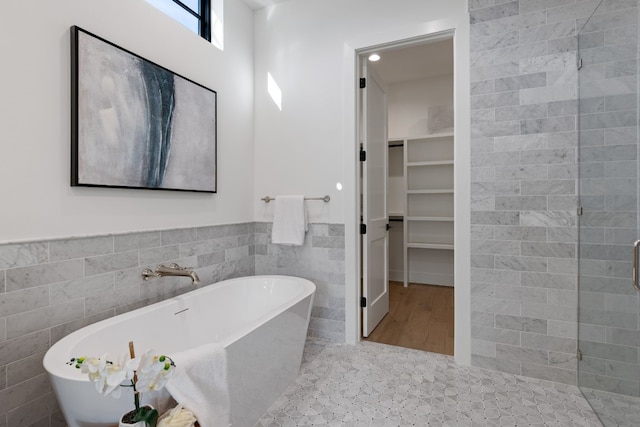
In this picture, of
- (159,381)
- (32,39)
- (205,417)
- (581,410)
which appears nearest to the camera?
(159,381)

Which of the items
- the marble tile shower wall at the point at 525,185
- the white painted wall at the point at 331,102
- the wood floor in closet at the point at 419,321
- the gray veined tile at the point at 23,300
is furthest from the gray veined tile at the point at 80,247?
the marble tile shower wall at the point at 525,185

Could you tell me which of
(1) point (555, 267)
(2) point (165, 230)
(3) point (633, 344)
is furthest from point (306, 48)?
(3) point (633, 344)

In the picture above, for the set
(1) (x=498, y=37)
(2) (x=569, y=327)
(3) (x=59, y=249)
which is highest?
(1) (x=498, y=37)

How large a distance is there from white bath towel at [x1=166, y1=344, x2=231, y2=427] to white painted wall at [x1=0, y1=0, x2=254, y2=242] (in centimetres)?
98

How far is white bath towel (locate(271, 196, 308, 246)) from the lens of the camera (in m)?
2.74

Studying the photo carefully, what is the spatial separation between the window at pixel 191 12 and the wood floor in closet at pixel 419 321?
2885 millimetres

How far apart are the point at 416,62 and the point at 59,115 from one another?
12.4ft

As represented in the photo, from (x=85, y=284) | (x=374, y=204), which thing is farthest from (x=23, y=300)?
(x=374, y=204)

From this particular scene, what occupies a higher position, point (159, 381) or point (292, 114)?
point (292, 114)

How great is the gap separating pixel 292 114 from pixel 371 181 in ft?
2.94

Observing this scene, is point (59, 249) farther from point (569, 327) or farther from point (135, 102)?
point (569, 327)

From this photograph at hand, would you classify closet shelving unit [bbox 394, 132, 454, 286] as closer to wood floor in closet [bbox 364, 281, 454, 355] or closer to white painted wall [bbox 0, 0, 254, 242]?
wood floor in closet [bbox 364, 281, 454, 355]

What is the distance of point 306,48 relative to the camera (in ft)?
9.20

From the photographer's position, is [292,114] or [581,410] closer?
[581,410]
